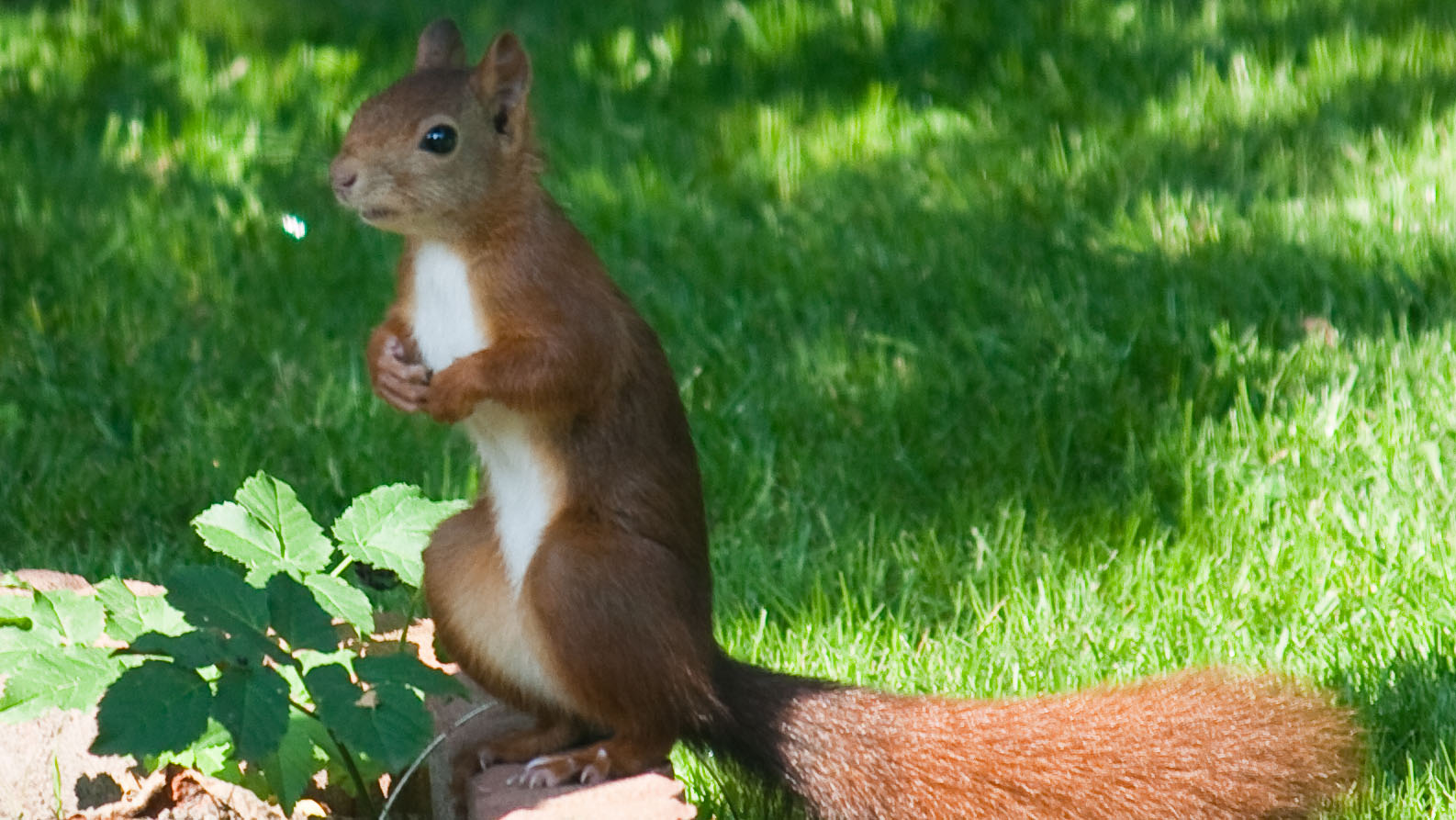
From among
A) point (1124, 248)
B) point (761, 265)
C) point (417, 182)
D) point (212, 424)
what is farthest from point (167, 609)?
point (1124, 248)

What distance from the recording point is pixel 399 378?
2.26 meters

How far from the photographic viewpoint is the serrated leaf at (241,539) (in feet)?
7.18

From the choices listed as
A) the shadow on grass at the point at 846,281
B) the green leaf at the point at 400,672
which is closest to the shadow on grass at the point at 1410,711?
the shadow on grass at the point at 846,281

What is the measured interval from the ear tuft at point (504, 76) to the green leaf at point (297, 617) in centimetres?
63

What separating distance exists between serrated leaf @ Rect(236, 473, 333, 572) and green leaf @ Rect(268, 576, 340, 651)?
19 centimetres

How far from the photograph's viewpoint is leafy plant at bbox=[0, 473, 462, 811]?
74.8 inches

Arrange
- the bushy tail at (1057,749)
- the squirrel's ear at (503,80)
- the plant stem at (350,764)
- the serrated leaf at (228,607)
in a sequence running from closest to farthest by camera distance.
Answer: the serrated leaf at (228,607), the plant stem at (350,764), the bushy tail at (1057,749), the squirrel's ear at (503,80)

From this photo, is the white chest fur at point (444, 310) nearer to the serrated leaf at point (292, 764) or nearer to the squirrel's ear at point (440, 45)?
the squirrel's ear at point (440, 45)

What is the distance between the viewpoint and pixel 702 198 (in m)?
4.77

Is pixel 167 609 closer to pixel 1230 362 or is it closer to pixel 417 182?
pixel 417 182

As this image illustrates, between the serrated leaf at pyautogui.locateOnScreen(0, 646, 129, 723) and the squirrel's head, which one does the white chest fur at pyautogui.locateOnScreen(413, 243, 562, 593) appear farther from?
the serrated leaf at pyautogui.locateOnScreen(0, 646, 129, 723)

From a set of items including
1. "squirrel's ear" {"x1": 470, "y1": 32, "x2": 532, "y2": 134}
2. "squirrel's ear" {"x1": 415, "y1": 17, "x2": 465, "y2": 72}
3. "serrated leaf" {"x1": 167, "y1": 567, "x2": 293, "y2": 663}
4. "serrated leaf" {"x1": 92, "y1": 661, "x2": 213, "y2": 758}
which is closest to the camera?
"serrated leaf" {"x1": 92, "y1": 661, "x2": 213, "y2": 758}

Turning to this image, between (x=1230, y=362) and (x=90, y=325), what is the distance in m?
2.33

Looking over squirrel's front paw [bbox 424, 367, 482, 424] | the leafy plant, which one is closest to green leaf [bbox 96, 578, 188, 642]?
the leafy plant
